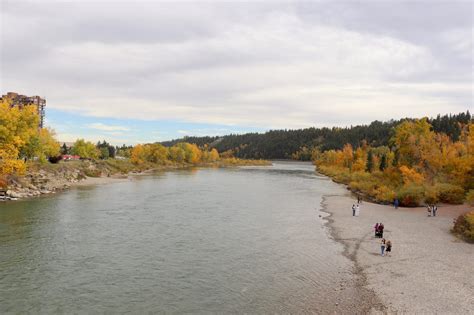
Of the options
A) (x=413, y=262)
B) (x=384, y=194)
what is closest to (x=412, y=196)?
(x=384, y=194)

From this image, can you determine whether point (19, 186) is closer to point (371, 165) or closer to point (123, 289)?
point (123, 289)

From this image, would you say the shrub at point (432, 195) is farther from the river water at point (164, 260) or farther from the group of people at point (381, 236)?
the river water at point (164, 260)

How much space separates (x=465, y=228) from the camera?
4216 cm

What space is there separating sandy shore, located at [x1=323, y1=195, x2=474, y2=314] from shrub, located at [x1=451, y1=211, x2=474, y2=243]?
1.22m

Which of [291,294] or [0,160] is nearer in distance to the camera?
[291,294]

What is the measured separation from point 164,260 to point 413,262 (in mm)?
22864

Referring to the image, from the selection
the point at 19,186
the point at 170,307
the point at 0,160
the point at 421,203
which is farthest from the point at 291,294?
the point at 0,160

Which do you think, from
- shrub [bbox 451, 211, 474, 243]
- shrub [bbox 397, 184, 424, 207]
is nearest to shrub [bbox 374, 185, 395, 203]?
shrub [bbox 397, 184, 424, 207]

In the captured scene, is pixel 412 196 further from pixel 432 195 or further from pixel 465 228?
pixel 465 228

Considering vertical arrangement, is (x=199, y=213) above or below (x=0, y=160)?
below

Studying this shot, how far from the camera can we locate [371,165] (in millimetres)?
123500

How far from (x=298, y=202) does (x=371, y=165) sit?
62239 mm

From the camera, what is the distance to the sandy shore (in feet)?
81.0

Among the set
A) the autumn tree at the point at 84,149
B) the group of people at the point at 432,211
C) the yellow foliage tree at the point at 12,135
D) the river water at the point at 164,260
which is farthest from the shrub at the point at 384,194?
the autumn tree at the point at 84,149
